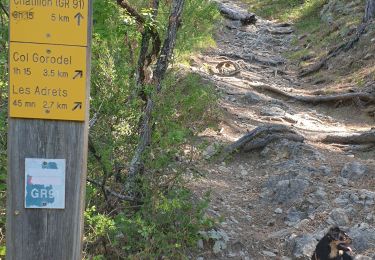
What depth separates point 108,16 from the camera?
16.4ft

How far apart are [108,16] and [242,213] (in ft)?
8.06

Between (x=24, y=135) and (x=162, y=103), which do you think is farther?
(x=162, y=103)

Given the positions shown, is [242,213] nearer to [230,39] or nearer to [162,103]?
[162,103]

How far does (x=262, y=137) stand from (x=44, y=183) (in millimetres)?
5453

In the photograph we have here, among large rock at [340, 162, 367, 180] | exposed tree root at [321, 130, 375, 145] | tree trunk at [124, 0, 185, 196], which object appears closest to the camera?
tree trunk at [124, 0, 185, 196]

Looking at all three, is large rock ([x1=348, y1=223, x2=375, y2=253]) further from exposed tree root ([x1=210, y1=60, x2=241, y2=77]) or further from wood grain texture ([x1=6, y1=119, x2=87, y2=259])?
exposed tree root ([x1=210, y1=60, x2=241, y2=77])

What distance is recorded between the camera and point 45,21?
1.89 meters

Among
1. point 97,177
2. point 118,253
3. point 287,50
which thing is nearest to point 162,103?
point 97,177

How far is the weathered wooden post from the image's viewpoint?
6.23 ft

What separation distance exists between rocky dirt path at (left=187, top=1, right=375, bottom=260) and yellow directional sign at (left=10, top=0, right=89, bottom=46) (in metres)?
2.67

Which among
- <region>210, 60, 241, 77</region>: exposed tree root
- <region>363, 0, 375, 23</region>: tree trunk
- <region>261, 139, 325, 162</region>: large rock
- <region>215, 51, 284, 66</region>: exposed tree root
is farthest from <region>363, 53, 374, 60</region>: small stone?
<region>261, 139, 325, 162</region>: large rock

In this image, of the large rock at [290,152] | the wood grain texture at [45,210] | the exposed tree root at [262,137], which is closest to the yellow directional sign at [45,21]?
the wood grain texture at [45,210]

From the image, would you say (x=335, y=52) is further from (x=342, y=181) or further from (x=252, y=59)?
(x=342, y=181)

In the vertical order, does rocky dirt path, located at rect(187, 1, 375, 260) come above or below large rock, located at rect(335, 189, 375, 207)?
below
